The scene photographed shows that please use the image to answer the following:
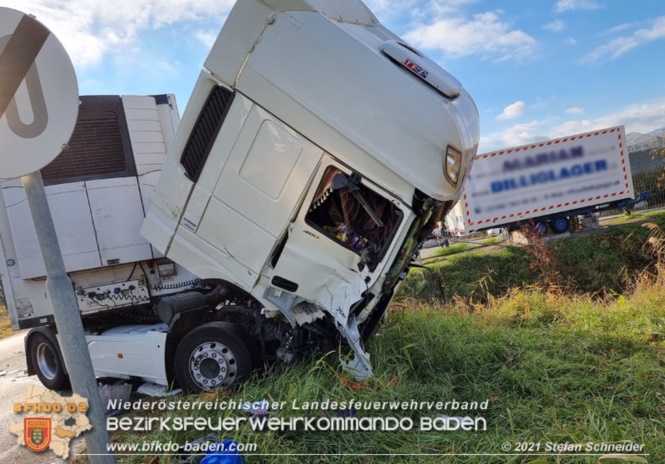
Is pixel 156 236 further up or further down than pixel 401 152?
further down

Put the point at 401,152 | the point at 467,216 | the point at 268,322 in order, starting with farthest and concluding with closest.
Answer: the point at 467,216
the point at 268,322
the point at 401,152

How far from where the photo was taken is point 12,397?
5.80m

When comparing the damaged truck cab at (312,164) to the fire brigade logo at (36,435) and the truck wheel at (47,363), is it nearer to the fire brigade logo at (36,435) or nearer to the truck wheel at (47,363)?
the fire brigade logo at (36,435)

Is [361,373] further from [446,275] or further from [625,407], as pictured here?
[446,275]

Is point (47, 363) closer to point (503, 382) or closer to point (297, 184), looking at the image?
point (297, 184)

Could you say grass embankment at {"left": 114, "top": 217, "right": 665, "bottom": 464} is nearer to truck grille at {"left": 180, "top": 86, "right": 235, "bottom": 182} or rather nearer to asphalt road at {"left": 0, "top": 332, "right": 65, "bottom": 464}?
asphalt road at {"left": 0, "top": 332, "right": 65, "bottom": 464}

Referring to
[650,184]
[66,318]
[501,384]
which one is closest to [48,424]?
[66,318]

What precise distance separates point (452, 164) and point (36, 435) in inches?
163

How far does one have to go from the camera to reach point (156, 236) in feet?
14.9

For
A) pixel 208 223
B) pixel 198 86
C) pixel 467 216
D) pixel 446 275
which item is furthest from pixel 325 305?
pixel 467 216

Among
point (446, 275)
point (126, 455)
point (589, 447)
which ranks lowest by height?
point (446, 275)

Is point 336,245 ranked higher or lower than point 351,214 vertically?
lower

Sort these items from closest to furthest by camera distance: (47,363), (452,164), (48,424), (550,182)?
(48,424) < (452,164) < (47,363) < (550,182)

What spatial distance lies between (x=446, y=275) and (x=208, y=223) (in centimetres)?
856
